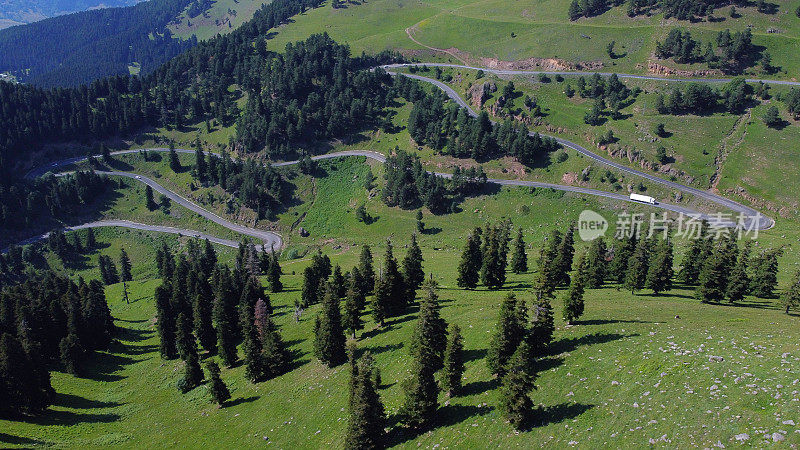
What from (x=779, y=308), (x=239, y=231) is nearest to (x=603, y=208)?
(x=779, y=308)

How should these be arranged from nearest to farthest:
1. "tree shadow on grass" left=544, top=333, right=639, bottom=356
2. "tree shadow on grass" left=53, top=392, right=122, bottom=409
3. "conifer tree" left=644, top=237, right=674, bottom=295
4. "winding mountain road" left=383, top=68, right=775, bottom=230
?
"tree shadow on grass" left=544, top=333, right=639, bottom=356 → "conifer tree" left=644, top=237, right=674, bottom=295 → "tree shadow on grass" left=53, top=392, right=122, bottom=409 → "winding mountain road" left=383, top=68, right=775, bottom=230

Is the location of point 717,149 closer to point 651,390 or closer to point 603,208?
point 603,208

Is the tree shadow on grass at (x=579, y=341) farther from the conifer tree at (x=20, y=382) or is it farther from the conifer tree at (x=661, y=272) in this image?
the conifer tree at (x=20, y=382)

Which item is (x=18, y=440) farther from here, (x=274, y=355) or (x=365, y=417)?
(x=365, y=417)

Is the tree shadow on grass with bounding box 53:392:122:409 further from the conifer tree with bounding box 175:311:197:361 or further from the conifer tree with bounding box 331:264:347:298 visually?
the conifer tree with bounding box 331:264:347:298

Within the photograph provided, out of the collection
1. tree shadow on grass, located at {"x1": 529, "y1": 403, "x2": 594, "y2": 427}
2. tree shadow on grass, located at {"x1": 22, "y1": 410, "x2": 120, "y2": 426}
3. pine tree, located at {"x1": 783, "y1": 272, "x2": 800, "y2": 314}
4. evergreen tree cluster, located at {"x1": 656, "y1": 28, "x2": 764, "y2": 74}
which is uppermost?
evergreen tree cluster, located at {"x1": 656, "y1": 28, "x2": 764, "y2": 74}

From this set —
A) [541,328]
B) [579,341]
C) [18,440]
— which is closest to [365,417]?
[541,328]

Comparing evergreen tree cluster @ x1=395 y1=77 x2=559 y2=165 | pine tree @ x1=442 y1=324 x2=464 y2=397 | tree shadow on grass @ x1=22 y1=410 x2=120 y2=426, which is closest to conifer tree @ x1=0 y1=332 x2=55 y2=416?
tree shadow on grass @ x1=22 y1=410 x2=120 y2=426
